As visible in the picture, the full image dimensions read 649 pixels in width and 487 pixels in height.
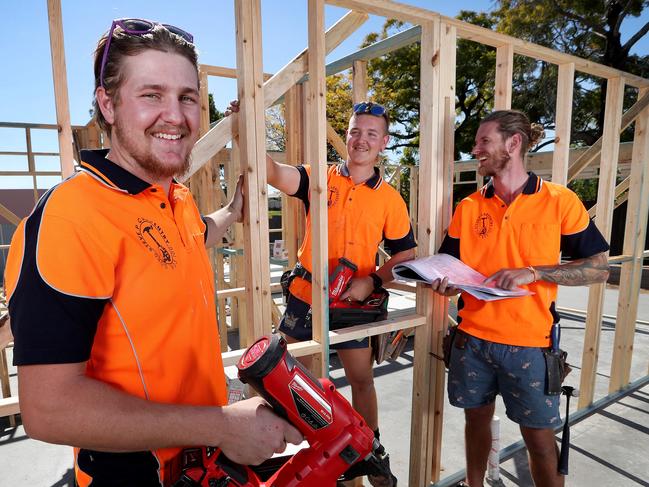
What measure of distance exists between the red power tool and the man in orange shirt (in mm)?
1039

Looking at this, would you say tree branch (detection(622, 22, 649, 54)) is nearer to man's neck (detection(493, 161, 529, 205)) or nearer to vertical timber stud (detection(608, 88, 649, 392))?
vertical timber stud (detection(608, 88, 649, 392))

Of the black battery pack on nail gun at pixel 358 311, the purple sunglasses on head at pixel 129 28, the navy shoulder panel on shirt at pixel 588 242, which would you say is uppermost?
the purple sunglasses on head at pixel 129 28

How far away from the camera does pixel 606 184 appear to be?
321 cm

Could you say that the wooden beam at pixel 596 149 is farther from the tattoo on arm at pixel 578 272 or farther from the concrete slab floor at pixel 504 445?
the concrete slab floor at pixel 504 445

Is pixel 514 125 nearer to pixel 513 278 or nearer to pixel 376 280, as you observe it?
pixel 513 278

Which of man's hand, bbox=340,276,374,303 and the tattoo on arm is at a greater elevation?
the tattoo on arm

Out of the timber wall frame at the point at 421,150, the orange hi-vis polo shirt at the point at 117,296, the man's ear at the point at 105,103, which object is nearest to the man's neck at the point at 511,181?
the timber wall frame at the point at 421,150

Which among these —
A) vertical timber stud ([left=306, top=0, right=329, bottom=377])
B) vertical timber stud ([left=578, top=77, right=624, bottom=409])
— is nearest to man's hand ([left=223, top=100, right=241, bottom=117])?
vertical timber stud ([left=306, top=0, right=329, bottom=377])

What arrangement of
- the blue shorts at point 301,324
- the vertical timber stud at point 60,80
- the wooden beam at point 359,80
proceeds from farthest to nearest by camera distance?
the wooden beam at point 359,80
the blue shorts at point 301,324
the vertical timber stud at point 60,80

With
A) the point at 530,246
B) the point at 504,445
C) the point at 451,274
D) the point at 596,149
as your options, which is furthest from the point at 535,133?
the point at 504,445

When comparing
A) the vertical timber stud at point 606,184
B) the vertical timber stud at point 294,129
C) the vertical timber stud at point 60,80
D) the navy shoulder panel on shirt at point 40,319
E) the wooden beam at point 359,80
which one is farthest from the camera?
the vertical timber stud at point 294,129

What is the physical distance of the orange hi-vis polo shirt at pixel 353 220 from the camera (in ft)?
7.71

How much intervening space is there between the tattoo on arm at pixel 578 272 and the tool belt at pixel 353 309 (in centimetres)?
86

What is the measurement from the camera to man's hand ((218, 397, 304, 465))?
953mm
